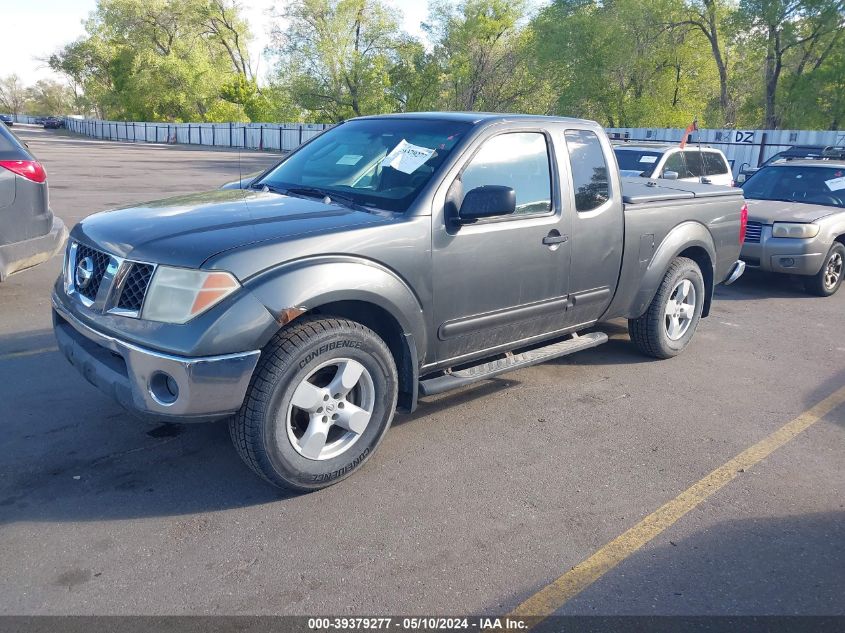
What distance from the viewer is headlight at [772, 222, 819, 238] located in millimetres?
8609

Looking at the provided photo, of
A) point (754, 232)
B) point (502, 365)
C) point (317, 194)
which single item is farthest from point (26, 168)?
point (754, 232)

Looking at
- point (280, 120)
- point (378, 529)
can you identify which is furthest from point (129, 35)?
point (378, 529)

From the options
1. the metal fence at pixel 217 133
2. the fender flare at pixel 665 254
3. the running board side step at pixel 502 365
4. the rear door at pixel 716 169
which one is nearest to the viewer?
the running board side step at pixel 502 365

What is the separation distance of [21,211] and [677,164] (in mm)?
9111

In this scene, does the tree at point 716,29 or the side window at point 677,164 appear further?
the tree at point 716,29

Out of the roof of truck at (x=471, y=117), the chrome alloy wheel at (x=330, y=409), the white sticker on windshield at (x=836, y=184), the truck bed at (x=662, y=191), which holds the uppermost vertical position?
the roof of truck at (x=471, y=117)

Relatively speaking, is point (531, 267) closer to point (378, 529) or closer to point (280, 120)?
point (378, 529)

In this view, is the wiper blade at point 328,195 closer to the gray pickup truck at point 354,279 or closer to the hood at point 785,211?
the gray pickup truck at point 354,279

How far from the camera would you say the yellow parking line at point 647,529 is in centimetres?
290

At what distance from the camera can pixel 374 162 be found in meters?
4.43

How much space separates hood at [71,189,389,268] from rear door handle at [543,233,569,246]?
3.92 feet

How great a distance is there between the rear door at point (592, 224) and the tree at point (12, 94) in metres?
144

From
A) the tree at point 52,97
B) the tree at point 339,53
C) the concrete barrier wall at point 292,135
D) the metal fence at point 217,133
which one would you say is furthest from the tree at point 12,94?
the tree at point 339,53

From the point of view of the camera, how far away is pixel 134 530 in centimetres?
326
